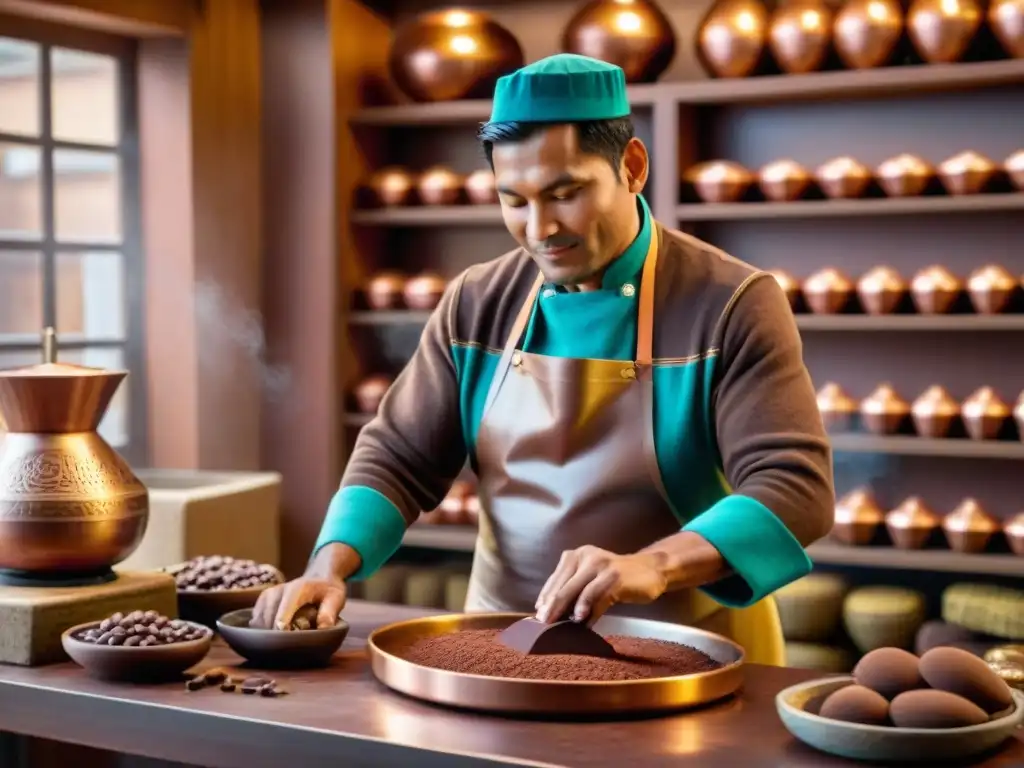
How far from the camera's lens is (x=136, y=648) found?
1.81 m

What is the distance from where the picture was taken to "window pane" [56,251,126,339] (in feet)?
14.5

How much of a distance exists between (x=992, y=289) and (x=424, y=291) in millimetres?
1709

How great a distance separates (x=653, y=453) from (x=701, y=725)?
0.66 m

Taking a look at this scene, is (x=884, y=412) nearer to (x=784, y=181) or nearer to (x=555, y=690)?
(x=784, y=181)

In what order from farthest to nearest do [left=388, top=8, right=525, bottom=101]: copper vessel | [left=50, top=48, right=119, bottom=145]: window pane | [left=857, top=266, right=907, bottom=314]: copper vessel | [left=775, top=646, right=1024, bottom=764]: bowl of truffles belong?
[left=388, top=8, right=525, bottom=101]: copper vessel < [left=50, top=48, right=119, bottom=145]: window pane < [left=857, top=266, right=907, bottom=314]: copper vessel < [left=775, top=646, right=1024, bottom=764]: bowl of truffles

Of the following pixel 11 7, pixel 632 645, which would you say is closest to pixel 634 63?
pixel 11 7

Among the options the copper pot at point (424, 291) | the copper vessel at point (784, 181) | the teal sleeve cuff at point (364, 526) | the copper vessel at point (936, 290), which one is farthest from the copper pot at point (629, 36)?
the teal sleeve cuff at point (364, 526)

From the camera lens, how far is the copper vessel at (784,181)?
4156 mm

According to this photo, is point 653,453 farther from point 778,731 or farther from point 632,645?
point 778,731

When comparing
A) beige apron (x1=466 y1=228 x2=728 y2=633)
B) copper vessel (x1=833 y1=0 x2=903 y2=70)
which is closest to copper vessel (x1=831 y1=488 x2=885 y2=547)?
copper vessel (x1=833 y1=0 x2=903 y2=70)

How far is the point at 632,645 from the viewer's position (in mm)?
1857

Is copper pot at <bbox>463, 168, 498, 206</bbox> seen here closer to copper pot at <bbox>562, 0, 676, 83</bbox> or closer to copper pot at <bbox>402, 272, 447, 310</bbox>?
copper pot at <bbox>402, 272, 447, 310</bbox>

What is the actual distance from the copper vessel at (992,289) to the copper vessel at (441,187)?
1.60 meters

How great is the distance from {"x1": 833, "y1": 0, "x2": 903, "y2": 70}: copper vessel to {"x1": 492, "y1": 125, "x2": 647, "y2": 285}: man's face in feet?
7.24
